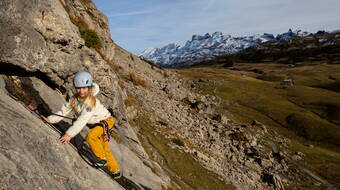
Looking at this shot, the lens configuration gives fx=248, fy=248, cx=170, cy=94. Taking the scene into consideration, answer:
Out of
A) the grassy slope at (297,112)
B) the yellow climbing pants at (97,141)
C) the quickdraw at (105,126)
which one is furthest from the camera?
the grassy slope at (297,112)

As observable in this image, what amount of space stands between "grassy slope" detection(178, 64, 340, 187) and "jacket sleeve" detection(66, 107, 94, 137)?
7736 centimetres

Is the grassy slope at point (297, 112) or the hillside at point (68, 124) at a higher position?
the hillside at point (68, 124)

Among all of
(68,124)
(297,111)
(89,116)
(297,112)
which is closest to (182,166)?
(68,124)

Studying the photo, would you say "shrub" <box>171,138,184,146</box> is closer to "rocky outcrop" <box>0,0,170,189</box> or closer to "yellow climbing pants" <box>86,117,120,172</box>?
"rocky outcrop" <box>0,0,170,189</box>

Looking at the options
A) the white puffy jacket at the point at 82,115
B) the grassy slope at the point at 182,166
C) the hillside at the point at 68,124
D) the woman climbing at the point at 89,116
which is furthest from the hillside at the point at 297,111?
the white puffy jacket at the point at 82,115

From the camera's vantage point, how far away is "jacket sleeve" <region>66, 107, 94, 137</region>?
1001 cm

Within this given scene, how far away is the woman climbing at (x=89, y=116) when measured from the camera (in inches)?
403

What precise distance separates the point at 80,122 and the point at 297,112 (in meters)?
128

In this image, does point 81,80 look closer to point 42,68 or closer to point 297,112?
point 42,68

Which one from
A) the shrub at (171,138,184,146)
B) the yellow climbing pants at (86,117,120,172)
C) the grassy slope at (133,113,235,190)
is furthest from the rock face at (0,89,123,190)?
the shrub at (171,138,184,146)

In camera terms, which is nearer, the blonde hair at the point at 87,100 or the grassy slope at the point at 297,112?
the blonde hair at the point at 87,100

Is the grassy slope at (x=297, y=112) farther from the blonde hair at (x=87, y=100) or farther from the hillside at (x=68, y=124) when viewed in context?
the blonde hair at (x=87, y=100)

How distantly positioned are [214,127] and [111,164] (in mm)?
66471

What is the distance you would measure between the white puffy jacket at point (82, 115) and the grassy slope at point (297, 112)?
76602 mm
